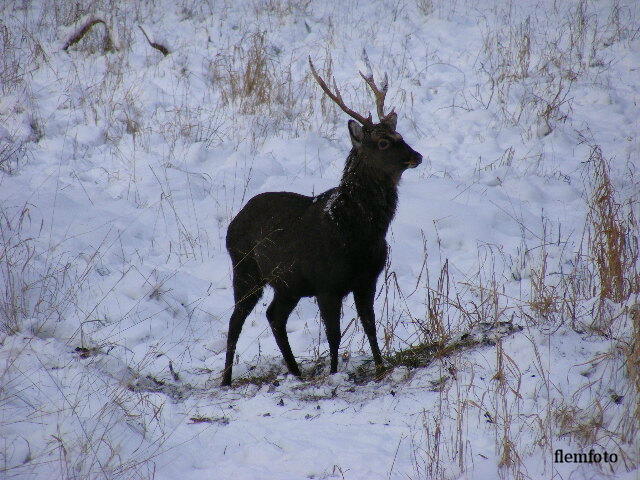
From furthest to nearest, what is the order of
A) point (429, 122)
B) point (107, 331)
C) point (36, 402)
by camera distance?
point (429, 122)
point (107, 331)
point (36, 402)

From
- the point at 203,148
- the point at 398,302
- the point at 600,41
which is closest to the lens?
A: the point at 398,302

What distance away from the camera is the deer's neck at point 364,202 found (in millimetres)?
4289

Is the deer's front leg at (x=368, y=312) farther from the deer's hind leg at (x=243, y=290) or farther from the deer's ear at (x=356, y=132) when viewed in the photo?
the deer's ear at (x=356, y=132)

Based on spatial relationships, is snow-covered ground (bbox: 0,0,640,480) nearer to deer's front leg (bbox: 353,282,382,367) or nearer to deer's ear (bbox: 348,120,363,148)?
deer's front leg (bbox: 353,282,382,367)

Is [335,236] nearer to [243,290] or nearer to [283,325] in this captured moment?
[283,325]

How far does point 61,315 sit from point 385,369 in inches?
108

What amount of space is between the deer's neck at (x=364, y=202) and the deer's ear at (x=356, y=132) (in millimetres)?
101

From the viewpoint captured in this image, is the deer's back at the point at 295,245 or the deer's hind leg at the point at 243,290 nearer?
the deer's back at the point at 295,245

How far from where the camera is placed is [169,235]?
21.7 feet

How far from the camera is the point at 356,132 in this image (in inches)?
178

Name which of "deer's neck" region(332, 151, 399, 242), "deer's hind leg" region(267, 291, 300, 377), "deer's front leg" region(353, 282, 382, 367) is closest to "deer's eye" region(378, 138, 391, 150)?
"deer's neck" region(332, 151, 399, 242)

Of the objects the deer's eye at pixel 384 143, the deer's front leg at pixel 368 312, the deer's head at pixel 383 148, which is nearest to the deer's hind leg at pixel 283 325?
the deer's front leg at pixel 368 312

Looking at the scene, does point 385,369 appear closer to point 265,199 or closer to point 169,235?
point 265,199

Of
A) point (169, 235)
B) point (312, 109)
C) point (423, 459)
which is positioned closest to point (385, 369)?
point (423, 459)
